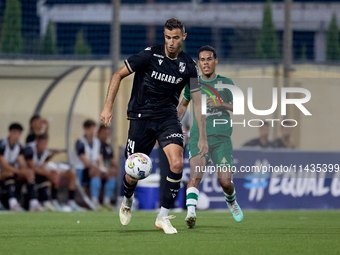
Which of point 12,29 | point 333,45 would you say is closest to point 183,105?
point 12,29

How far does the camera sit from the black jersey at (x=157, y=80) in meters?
6.67

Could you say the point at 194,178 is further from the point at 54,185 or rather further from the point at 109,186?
the point at 54,185

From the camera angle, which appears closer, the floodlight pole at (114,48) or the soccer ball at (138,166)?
the soccer ball at (138,166)

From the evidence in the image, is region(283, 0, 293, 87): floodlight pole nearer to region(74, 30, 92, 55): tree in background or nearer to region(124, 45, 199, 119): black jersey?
region(124, 45, 199, 119): black jersey

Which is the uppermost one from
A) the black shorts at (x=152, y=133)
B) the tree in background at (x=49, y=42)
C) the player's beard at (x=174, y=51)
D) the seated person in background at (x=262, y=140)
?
the tree in background at (x=49, y=42)

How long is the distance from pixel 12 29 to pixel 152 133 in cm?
1053

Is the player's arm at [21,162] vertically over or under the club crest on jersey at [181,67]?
under

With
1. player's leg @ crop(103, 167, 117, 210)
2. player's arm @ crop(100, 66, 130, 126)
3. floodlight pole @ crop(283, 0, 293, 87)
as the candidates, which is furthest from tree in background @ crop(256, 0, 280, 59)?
player's arm @ crop(100, 66, 130, 126)

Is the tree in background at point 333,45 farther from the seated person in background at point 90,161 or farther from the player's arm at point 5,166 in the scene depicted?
the player's arm at point 5,166

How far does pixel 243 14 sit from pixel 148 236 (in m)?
22.3

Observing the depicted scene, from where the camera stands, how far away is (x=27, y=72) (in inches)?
540

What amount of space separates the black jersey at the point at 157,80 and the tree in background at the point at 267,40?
10427 mm

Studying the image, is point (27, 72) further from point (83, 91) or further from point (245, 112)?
point (245, 112)

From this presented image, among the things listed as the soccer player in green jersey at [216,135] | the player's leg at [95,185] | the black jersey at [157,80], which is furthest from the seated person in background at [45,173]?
the black jersey at [157,80]
